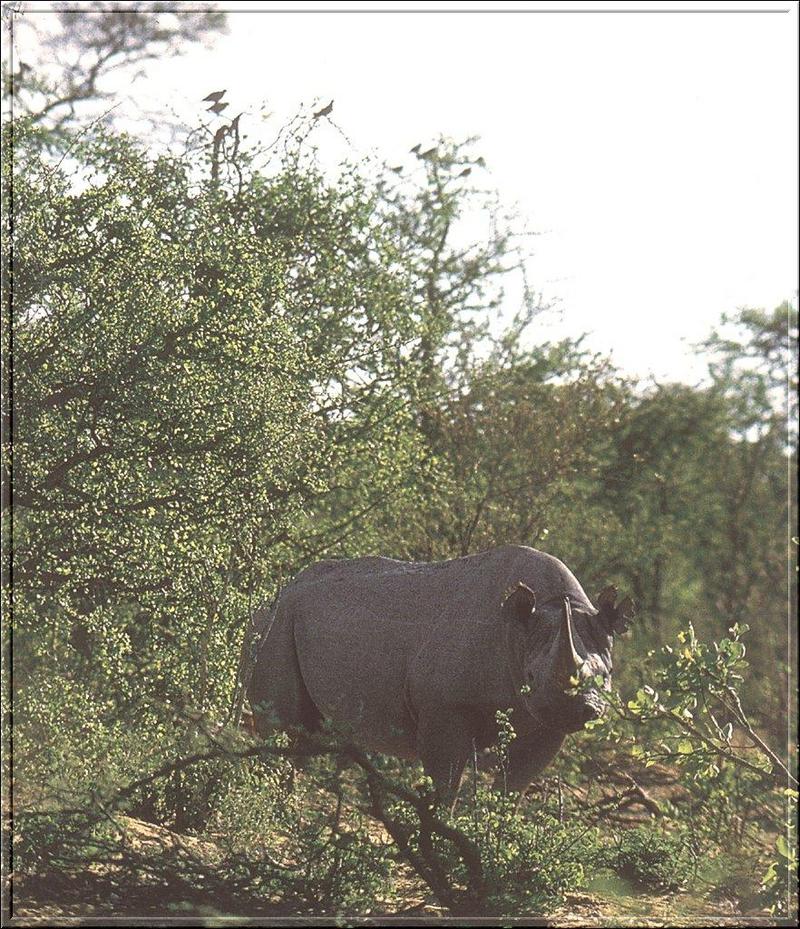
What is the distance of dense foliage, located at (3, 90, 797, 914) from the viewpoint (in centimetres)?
816

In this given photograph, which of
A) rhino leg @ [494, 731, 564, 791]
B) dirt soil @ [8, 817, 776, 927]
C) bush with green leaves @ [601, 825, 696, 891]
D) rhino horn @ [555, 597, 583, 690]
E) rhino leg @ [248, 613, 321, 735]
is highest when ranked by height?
rhino horn @ [555, 597, 583, 690]

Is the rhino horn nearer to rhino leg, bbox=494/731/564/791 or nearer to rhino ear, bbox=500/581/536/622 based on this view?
rhino ear, bbox=500/581/536/622

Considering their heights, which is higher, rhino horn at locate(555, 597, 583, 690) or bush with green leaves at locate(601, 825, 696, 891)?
rhino horn at locate(555, 597, 583, 690)

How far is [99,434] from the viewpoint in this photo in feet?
32.2

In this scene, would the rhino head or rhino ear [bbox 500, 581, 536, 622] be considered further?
rhino ear [bbox 500, 581, 536, 622]

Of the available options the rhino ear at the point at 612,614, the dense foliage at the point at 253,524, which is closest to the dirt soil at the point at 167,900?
the dense foliage at the point at 253,524

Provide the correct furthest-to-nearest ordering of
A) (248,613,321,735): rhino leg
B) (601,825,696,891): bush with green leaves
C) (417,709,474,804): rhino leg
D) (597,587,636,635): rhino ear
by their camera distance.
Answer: (248,613,321,735): rhino leg, (601,825,696,891): bush with green leaves, (417,709,474,804): rhino leg, (597,587,636,635): rhino ear

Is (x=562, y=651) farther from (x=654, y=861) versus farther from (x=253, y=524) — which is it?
(x=253, y=524)

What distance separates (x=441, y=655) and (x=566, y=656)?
129 centimetres

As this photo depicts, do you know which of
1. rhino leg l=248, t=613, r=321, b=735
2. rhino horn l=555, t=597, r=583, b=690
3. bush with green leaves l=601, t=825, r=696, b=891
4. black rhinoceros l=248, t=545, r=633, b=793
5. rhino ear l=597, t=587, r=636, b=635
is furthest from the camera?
rhino leg l=248, t=613, r=321, b=735

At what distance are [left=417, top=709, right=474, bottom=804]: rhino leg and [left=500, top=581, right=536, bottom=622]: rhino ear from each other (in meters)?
0.84

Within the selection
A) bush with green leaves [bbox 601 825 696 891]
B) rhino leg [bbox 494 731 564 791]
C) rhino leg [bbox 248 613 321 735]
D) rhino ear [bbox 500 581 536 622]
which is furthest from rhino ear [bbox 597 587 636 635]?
rhino leg [bbox 248 613 321 735]

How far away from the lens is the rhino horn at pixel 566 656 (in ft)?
26.6

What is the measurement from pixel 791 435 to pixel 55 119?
16793mm
